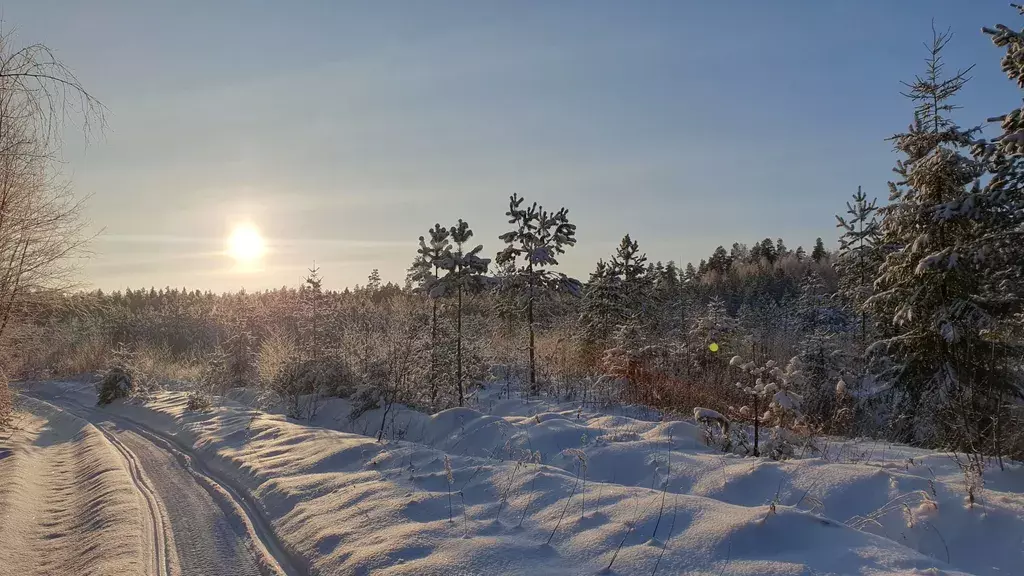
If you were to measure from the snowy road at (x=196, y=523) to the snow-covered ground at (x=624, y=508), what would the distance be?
0.24m

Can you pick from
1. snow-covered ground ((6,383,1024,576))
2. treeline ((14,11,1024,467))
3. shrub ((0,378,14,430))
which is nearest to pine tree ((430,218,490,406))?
treeline ((14,11,1024,467))

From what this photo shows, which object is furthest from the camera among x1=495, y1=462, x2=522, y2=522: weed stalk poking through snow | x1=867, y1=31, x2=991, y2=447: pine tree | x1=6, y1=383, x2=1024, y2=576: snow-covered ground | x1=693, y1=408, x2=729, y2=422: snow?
x1=867, y1=31, x2=991, y2=447: pine tree

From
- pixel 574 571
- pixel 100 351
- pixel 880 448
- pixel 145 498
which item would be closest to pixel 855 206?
pixel 880 448

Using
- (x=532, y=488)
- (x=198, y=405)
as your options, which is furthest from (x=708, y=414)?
(x=198, y=405)

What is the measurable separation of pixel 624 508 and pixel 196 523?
4.67m

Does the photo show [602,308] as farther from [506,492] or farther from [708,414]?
[506,492]

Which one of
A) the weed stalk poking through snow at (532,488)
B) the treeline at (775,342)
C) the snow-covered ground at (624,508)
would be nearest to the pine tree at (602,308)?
the treeline at (775,342)

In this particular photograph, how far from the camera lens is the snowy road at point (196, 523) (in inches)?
203

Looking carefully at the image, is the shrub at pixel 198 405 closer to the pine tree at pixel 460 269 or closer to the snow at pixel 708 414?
the pine tree at pixel 460 269

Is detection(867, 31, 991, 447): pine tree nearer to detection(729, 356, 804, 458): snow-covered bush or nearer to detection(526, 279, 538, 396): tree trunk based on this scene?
detection(729, 356, 804, 458): snow-covered bush

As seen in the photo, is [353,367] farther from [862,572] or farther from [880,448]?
[862,572]

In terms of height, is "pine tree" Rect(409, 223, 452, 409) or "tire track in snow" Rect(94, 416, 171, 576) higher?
"pine tree" Rect(409, 223, 452, 409)

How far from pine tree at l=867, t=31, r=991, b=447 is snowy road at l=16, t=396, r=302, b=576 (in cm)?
1107

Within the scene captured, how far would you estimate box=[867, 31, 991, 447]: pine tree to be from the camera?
36.3 ft
